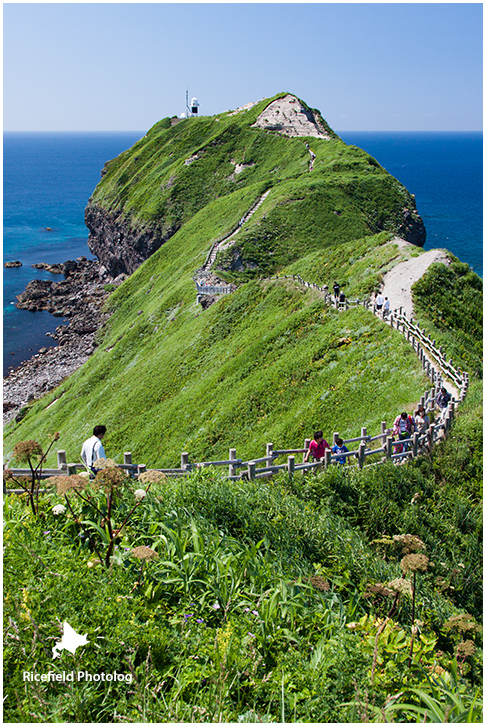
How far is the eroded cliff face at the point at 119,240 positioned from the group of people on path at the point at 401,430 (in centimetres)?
6692

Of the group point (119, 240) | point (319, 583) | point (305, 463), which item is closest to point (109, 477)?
point (319, 583)

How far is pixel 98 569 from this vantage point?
6844 mm

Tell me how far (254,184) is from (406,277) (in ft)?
154

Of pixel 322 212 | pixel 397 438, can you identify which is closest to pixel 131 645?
pixel 397 438

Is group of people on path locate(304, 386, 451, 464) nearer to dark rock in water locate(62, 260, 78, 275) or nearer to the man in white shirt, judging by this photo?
the man in white shirt

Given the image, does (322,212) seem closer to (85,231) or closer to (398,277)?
(398,277)

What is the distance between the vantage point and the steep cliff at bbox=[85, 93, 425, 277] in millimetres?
55781

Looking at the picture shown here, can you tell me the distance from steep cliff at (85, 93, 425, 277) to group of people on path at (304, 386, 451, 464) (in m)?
36.8

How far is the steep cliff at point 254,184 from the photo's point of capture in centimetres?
5578

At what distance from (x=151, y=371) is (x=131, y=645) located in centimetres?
3245

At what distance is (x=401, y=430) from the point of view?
48.9 feet

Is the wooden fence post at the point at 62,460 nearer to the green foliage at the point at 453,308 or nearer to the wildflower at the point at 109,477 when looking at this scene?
the wildflower at the point at 109,477

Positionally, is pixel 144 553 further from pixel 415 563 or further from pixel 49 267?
pixel 49 267

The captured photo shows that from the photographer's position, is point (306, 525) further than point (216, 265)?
No
